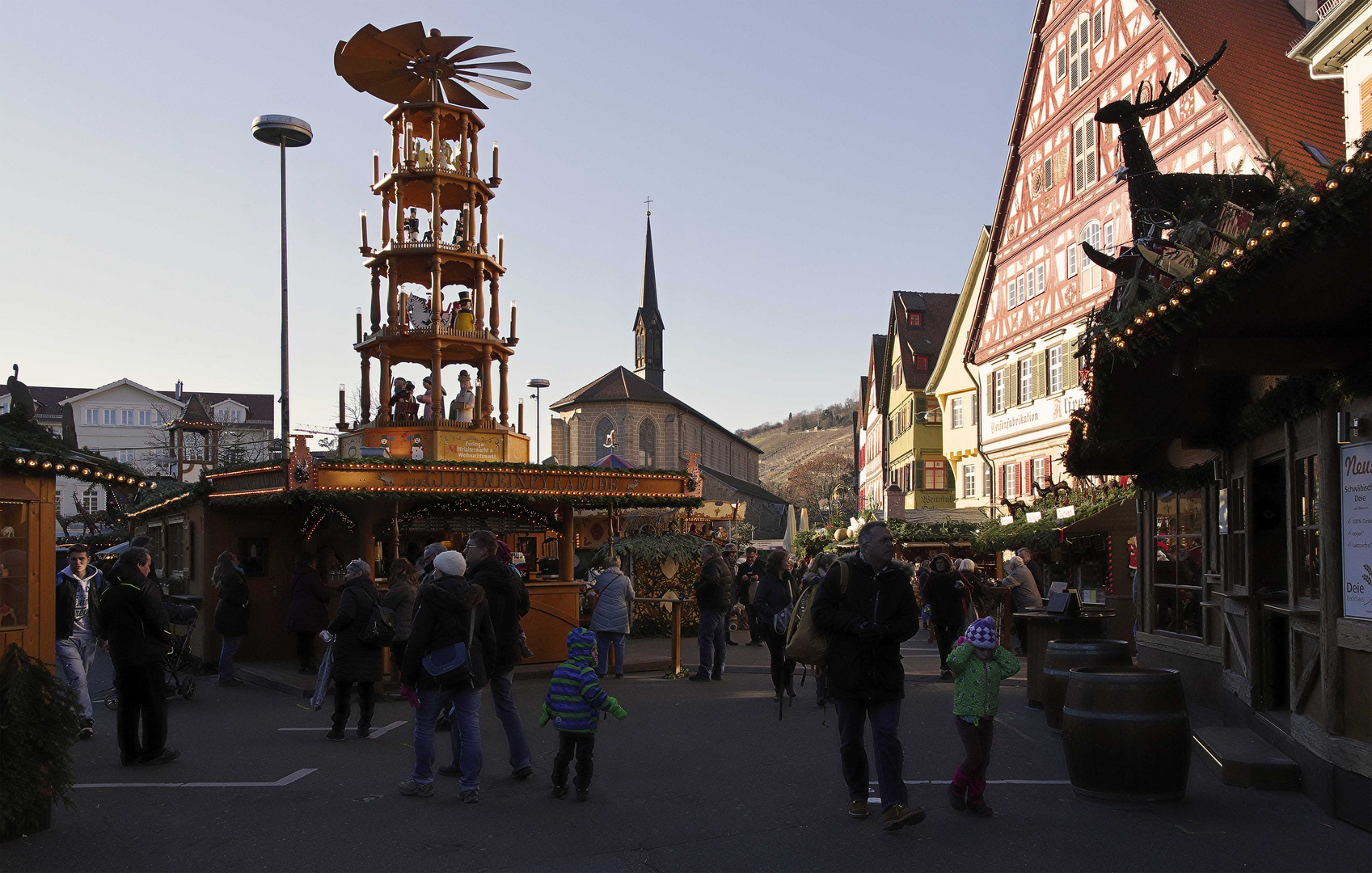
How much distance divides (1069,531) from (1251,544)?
10.1m

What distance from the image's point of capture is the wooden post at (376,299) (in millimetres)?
19078

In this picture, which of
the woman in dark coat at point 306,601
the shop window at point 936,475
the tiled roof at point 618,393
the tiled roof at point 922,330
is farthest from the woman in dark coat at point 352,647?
the tiled roof at point 618,393

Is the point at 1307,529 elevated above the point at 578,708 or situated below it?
above

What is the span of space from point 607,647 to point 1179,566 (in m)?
6.67

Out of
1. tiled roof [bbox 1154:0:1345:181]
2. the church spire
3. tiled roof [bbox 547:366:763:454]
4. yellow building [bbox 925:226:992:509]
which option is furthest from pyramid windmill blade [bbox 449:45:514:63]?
the church spire

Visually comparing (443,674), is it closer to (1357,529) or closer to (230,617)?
(1357,529)

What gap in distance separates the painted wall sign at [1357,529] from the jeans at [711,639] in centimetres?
859

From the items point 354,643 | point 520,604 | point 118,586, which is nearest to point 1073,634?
point 520,604

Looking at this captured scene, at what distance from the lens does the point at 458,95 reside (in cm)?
1897

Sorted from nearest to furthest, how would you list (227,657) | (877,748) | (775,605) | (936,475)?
(877,748)
(775,605)
(227,657)
(936,475)

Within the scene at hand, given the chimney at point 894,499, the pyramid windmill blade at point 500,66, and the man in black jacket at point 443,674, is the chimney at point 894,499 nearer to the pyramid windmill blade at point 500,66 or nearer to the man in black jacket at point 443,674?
the pyramid windmill blade at point 500,66

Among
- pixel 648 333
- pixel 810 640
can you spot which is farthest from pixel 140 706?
pixel 648 333

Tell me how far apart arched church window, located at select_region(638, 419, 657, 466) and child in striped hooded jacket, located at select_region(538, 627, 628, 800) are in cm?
7614

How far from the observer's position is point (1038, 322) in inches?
1114
